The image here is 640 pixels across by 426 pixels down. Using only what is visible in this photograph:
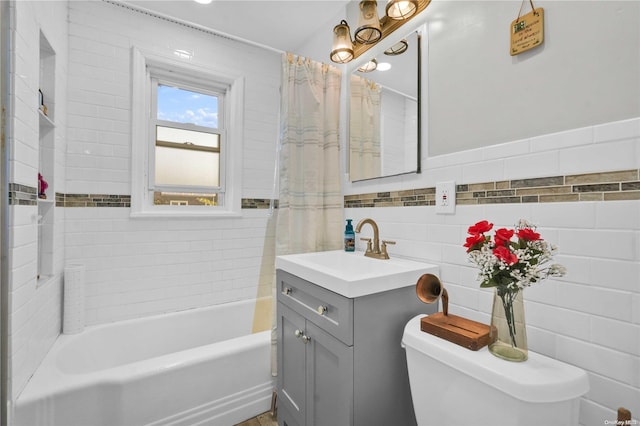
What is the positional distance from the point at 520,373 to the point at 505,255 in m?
0.30

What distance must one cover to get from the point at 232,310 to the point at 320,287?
1.50 m

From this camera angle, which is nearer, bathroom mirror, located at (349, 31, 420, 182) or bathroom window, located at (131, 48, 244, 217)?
bathroom mirror, located at (349, 31, 420, 182)

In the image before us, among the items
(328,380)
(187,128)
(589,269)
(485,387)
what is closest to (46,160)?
(187,128)

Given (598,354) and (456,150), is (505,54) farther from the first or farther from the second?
(598,354)

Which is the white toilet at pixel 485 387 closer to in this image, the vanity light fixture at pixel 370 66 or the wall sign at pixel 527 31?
the wall sign at pixel 527 31

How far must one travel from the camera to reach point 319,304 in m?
1.25

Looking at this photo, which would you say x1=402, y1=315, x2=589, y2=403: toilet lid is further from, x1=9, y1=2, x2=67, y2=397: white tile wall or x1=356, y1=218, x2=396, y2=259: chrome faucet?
x1=9, y1=2, x2=67, y2=397: white tile wall

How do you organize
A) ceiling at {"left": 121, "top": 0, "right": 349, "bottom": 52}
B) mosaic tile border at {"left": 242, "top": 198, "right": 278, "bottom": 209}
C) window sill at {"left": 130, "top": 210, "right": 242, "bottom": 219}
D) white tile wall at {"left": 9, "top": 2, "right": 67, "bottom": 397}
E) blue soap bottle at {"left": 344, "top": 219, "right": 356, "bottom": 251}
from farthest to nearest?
1. mosaic tile border at {"left": 242, "top": 198, "right": 278, "bottom": 209}
2. window sill at {"left": 130, "top": 210, "right": 242, "bottom": 219}
3. ceiling at {"left": 121, "top": 0, "right": 349, "bottom": 52}
4. blue soap bottle at {"left": 344, "top": 219, "right": 356, "bottom": 251}
5. white tile wall at {"left": 9, "top": 2, "right": 67, "bottom": 397}

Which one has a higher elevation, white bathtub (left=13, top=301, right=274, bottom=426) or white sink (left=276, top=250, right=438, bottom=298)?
white sink (left=276, top=250, right=438, bottom=298)

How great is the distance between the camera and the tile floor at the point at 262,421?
5.49 ft

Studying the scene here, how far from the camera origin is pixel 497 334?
0.88 meters

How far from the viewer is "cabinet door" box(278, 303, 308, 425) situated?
136 cm

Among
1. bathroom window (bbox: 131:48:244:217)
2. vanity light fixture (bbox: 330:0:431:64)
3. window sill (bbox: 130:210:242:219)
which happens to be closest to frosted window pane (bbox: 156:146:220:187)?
bathroom window (bbox: 131:48:244:217)

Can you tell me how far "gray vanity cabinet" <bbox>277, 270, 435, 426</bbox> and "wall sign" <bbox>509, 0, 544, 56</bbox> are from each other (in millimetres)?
986
